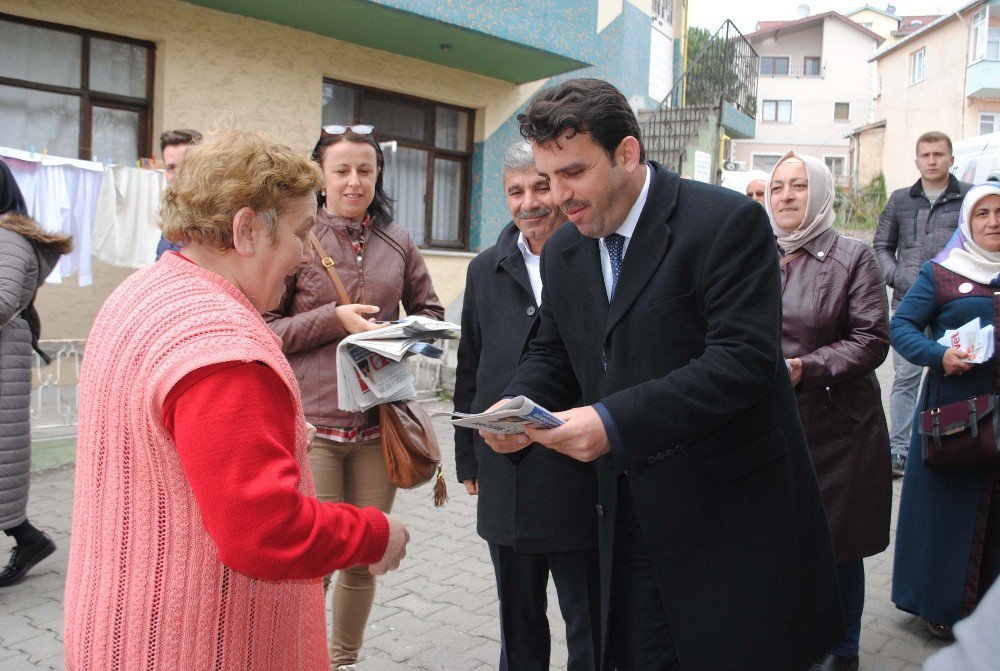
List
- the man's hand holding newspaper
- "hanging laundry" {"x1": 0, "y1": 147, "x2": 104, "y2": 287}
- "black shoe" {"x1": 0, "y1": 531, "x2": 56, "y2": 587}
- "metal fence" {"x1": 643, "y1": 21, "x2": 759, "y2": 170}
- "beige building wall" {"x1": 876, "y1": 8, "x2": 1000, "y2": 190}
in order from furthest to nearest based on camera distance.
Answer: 1. "beige building wall" {"x1": 876, "y1": 8, "x2": 1000, "y2": 190}
2. "metal fence" {"x1": 643, "y1": 21, "x2": 759, "y2": 170}
3. "hanging laundry" {"x1": 0, "y1": 147, "x2": 104, "y2": 287}
4. "black shoe" {"x1": 0, "y1": 531, "x2": 56, "y2": 587}
5. the man's hand holding newspaper

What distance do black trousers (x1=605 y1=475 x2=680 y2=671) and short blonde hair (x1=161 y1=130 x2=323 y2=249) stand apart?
1192mm

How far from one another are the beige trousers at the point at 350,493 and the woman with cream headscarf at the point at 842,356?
1.74m

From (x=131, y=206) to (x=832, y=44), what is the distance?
55208mm

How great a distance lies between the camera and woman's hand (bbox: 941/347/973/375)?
3980 mm

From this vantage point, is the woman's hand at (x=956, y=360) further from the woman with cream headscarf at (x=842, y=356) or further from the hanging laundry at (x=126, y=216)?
the hanging laundry at (x=126, y=216)

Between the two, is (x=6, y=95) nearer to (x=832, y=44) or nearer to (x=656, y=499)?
(x=656, y=499)

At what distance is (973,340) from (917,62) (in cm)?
4110

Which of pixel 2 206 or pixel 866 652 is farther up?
pixel 2 206

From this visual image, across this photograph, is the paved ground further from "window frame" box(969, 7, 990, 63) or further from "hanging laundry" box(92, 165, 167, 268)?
"window frame" box(969, 7, 990, 63)

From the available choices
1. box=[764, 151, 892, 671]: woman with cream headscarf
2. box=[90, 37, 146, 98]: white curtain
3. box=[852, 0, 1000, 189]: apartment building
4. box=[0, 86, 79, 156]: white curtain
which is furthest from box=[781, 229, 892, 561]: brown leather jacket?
box=[852, 0, 1000, 189]: apartment building

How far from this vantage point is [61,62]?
8047 mm

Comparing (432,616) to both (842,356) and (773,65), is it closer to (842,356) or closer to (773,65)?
(842,356)

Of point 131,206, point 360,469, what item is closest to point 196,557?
point 360,469

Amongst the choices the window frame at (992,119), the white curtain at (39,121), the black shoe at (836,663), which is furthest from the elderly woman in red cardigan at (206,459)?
the window frame at (992,119)
